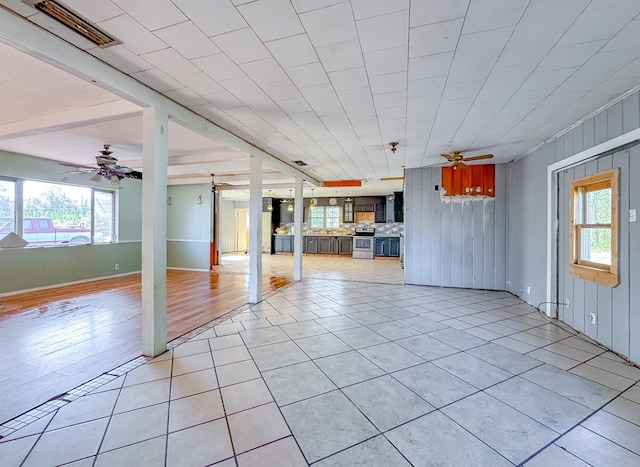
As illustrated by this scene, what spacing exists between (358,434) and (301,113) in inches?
119

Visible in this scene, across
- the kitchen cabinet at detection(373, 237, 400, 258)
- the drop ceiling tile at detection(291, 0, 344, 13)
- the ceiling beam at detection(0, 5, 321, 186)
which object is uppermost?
the drop ceiling tile at detection(291, 0, 344, 13)

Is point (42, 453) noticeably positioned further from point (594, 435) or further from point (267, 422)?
point (594, 435)

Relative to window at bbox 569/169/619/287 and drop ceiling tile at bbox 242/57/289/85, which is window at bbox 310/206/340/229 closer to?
window at bbox 569/169/619/287

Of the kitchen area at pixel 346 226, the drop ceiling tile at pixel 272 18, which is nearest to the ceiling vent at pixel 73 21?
the drop ceiling tile at pixel 272 18

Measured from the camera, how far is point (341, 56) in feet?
7.00

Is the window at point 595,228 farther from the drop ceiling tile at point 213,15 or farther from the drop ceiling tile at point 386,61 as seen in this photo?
the drop ceiling tile at point 213,15

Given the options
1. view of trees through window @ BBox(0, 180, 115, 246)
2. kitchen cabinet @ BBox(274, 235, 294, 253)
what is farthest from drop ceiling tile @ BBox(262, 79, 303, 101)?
kitchen cabinet @ BBox(274, 235, 294, 253)

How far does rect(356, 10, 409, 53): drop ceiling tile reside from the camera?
68.4 inches

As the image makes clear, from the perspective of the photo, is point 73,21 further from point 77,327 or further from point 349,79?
point 77,327

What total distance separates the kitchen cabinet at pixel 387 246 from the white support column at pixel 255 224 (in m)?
7.58

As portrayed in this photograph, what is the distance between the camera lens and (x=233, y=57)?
7.06 ft

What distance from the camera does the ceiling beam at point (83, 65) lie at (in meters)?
1.73

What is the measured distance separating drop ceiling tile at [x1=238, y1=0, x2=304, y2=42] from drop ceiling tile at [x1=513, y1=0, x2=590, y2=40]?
1.42 metres

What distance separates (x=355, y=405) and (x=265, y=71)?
270 cm
